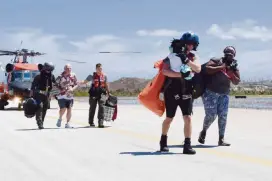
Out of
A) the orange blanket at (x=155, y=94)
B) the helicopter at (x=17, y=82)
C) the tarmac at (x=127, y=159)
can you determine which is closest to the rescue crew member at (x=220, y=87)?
the tarmac at (x=127, y=159)

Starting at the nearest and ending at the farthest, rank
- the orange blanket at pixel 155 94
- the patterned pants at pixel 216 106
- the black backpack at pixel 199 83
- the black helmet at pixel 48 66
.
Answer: the orange blanket at pixel 155 94 < the black backpack at pixel 199 83 < the patterned pants at pixel 216 106 < the black helmet at pixel 48 66

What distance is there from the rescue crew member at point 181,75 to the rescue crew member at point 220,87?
144cm

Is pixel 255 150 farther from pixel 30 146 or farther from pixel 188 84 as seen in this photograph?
pixel 30 146

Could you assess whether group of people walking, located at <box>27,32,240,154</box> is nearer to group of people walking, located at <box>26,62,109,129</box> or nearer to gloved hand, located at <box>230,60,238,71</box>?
gloved hand, located at <box>230,60,238,71</box>

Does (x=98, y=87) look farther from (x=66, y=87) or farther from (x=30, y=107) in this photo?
(x=30, y=107)

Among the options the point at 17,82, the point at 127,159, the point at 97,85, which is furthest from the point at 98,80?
the point at 17,82

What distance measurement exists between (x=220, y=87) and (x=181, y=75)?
194 cm

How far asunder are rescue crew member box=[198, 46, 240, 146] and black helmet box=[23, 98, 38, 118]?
5.93 metres

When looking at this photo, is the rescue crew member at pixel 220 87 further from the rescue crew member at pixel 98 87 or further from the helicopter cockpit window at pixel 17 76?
the helicopter cockpit window at pixel 17 76

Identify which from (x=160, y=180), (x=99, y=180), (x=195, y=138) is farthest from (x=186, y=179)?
(x=195, y=138)

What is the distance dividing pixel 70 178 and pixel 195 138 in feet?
18.8

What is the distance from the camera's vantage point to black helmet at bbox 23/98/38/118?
46.4ft

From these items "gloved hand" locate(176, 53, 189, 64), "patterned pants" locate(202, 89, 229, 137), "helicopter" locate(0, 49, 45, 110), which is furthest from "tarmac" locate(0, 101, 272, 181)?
"helicopter" locate(0, 49, 45, 110)

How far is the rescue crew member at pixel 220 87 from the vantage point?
9.54 m
